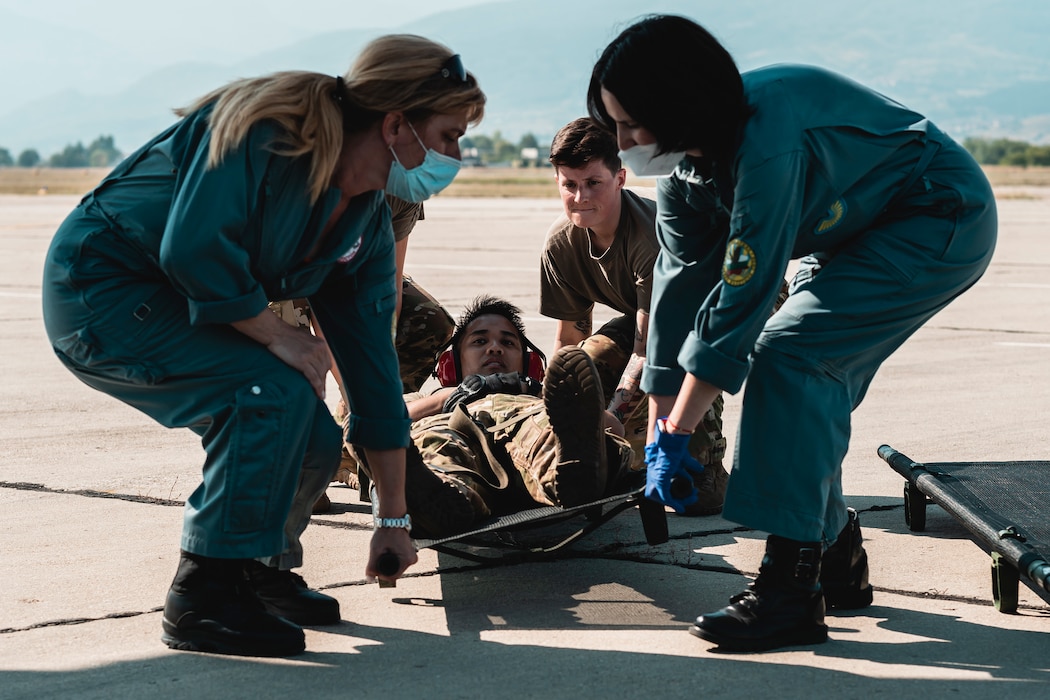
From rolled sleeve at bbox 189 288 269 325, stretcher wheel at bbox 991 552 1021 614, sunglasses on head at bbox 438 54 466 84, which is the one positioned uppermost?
sunglasses on head at bbox 438 54 466 84

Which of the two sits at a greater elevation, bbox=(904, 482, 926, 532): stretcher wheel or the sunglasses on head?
the sunglasses on head

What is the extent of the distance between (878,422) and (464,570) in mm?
3363

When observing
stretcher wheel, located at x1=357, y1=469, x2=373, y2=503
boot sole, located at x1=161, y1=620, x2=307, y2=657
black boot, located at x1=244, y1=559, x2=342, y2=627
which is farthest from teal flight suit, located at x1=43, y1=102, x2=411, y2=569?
stretcher wheel, located at x1=357, y1=469, x2=373, y2=503

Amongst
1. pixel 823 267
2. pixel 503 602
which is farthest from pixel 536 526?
pixel 823 267

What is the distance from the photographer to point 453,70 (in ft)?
10.6

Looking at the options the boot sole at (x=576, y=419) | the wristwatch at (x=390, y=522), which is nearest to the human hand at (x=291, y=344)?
the wristwatch at (x=390, y=522)

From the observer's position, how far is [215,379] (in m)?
3.24

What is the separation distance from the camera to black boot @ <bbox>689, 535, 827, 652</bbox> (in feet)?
11.1

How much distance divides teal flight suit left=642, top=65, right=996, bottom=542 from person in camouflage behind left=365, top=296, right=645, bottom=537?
2.32ft

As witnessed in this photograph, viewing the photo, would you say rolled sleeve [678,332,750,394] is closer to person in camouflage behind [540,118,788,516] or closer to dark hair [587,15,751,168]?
dark hair [587,15,751,168]

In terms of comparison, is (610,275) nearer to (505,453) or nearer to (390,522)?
(505,453)

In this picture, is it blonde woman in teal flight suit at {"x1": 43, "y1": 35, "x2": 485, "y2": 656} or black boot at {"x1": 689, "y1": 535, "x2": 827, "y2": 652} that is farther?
black boot at {"x1": 689, "y1": 535, "x2": 827, "y2": 652}

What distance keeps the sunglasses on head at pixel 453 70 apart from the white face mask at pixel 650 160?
0.51 metres

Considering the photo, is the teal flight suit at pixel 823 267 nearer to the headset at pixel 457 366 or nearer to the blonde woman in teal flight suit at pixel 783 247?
the blonde woman in teal flight suit at pixel 783 247
